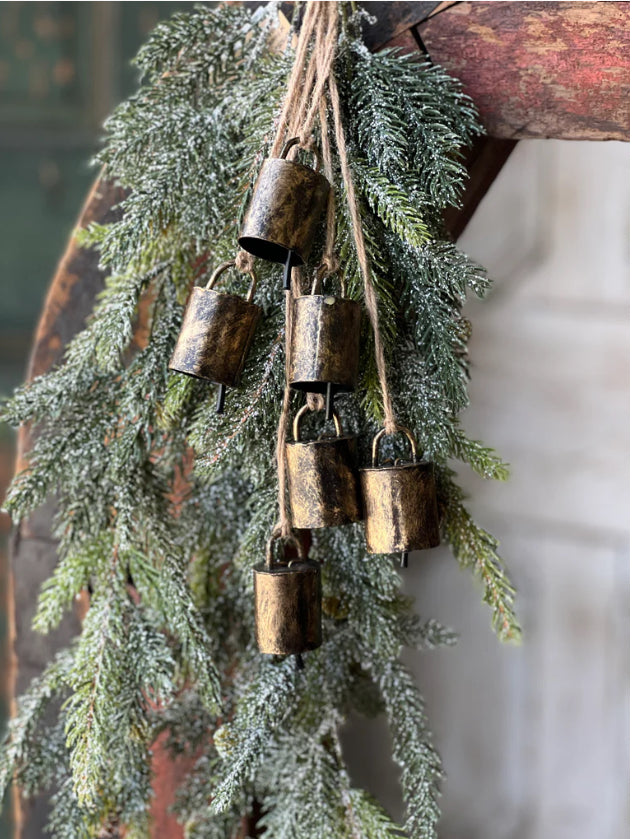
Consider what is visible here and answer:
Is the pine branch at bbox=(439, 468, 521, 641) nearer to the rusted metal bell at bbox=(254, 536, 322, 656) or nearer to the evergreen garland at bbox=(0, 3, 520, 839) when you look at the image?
the evergreen garland at bbox=(0, 3, 520, 839)

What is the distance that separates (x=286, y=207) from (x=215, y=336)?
3.9 inches

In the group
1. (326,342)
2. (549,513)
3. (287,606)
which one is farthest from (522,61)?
(549,513)

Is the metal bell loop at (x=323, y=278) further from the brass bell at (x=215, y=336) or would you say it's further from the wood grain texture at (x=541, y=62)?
the wood grain texture at (x=541, y=62)

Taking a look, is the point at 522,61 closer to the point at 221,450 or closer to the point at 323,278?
the point at 323,278

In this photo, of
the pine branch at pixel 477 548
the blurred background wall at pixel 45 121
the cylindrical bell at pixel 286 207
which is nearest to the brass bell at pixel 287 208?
the cylindrical bell at pixel 286 207

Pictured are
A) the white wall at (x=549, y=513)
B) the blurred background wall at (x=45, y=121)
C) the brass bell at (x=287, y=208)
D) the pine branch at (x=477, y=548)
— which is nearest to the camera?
the brass bell at (x=287, y=208)

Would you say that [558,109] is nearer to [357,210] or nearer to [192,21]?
[357,210]

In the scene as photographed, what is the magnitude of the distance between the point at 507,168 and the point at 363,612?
25.1 inches

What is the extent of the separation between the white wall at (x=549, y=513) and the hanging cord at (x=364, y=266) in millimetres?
528

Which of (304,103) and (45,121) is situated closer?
(304,103)

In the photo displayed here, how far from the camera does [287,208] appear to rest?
522 mm

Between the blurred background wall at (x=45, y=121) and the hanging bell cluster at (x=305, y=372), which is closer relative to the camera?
the hanging bell cluster at (x=305, y=372)

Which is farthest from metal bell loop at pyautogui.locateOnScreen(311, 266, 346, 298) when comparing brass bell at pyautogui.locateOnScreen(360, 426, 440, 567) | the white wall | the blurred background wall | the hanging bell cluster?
the blurred background wall

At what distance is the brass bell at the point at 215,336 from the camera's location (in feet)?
1.80
